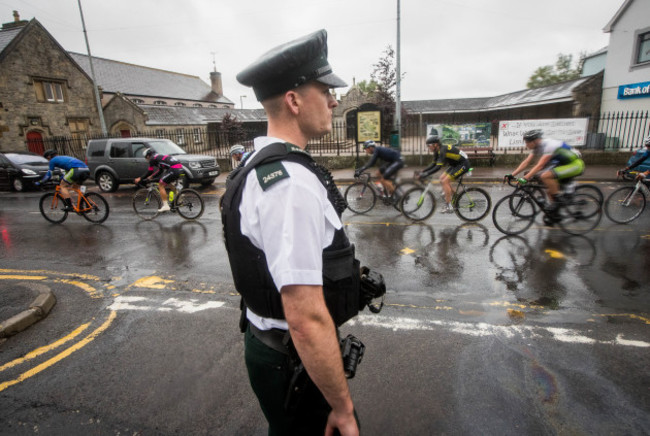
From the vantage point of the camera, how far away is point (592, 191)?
662cm

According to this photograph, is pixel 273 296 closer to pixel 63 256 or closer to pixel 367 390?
pixel 367 390

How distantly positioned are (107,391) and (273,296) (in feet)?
8.52

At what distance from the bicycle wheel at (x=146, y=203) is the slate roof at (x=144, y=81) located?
34873 millimetres

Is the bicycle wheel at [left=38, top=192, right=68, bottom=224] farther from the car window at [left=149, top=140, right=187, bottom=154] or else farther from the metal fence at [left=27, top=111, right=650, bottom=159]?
the metal fence at [left=27, top=111, right=650, bottom=159]

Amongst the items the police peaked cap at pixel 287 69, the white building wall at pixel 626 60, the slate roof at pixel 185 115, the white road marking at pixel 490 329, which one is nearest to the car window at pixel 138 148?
the white road marking at pixel 490 329

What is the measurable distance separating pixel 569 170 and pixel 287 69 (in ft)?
22.2

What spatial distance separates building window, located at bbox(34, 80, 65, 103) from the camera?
25.5m

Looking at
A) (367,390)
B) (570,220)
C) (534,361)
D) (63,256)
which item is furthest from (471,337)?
(63,256)

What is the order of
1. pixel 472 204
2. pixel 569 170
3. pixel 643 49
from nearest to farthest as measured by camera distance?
pixel 569 170 < pixel 472 204 < pixel 643 49

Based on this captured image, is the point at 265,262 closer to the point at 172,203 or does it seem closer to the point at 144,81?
the point at 172,203

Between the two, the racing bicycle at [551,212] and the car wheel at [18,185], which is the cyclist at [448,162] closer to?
the racing bicycle at [551,212]

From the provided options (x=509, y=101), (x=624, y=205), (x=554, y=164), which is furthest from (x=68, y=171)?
(x=509, y=101)

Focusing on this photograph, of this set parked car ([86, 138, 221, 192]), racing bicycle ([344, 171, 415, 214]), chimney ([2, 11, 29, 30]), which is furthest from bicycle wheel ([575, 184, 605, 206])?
chimney ([2, 11, 29, 30])

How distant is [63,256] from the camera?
20.9 ft
